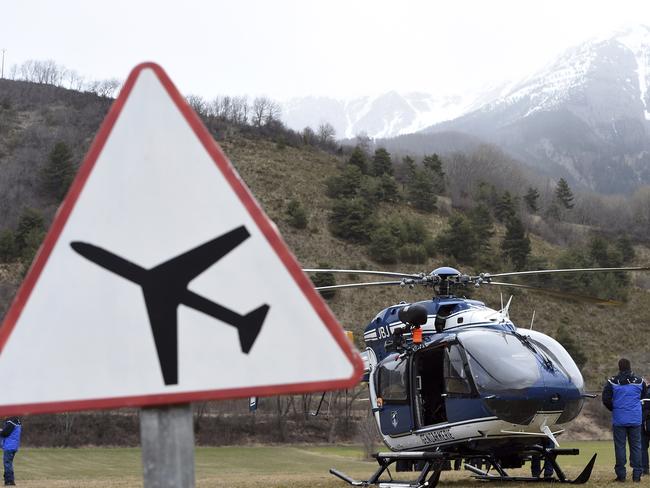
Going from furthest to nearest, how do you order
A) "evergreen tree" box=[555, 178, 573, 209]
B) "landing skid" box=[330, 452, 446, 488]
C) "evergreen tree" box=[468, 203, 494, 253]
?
"evergreen tree" box=[555, 178, 573, 209], "evergreen tree" box=[468, 203, 494, 253], "landing skid" box=[330, 452, 446, 488]

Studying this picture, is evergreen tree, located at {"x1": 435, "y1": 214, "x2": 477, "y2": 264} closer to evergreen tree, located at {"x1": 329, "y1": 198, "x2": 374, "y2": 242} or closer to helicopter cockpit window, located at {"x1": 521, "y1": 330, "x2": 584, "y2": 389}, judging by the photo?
evergreen tree, located at {"x1": 329, "y1": 198, "x2": 374, "y2": 242}

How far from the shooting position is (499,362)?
10.9 m

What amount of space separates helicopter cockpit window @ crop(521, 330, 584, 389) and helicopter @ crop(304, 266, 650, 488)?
0.02 m

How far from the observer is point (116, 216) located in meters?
2.48

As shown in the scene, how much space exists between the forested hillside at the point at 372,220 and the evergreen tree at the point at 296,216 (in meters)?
0.13

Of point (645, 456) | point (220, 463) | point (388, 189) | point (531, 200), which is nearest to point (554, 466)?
point (645, 456)

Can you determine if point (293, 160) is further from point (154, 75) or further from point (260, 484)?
point (154, 75)

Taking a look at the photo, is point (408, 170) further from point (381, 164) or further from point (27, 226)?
point (27, 226)

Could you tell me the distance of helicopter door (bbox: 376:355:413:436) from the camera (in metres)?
11.9

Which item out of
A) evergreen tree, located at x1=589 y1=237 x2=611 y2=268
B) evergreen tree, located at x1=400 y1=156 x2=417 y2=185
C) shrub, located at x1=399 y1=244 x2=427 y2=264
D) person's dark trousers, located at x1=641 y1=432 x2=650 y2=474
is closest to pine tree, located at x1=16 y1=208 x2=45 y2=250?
shrub, located at x1=399 y1=244 x2=427 y2=264

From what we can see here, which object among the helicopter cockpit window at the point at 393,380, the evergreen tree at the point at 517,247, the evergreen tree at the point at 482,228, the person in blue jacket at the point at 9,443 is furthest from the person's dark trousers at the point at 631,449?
the evergreen tree at the point at 517,247

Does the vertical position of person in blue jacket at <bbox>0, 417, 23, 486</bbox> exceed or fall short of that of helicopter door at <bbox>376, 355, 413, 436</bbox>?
it falls short

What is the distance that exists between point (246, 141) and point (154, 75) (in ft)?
280

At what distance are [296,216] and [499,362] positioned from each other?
59325mm
